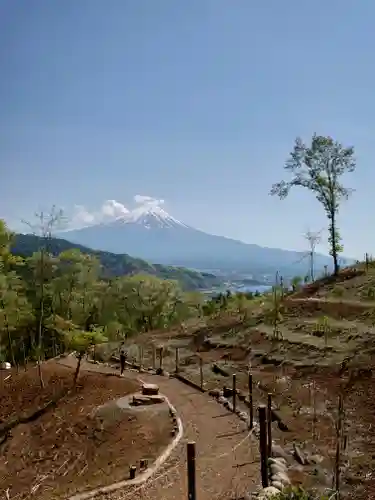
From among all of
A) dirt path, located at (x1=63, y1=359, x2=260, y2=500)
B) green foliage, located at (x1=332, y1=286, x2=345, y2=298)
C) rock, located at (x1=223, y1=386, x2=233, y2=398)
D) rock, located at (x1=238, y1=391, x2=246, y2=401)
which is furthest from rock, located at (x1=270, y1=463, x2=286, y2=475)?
green foliage, located at (x1=332, y1=286, x2=345, y2=298)

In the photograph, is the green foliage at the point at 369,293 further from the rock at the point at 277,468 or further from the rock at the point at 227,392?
the rock at the point at 277,468

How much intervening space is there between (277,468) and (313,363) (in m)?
10.3

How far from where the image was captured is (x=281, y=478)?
461 inches

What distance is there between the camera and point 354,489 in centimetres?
1171

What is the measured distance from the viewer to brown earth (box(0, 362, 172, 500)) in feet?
50.1

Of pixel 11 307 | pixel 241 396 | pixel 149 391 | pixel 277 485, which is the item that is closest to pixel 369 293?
pixel 241 396

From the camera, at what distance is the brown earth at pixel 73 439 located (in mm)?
15266

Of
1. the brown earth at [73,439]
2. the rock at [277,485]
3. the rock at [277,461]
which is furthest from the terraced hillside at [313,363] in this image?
the brown earth at [73,439]

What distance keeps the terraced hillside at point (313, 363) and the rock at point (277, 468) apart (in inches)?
12.6

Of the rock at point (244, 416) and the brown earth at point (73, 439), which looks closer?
the brown earth at point (73, 439)

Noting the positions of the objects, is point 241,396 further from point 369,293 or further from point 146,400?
point 369,293

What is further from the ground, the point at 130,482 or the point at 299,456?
the point at 299,456

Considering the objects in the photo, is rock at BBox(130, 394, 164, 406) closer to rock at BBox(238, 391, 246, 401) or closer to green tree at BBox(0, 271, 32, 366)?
rock at BBox(238, 391, 246, 401)

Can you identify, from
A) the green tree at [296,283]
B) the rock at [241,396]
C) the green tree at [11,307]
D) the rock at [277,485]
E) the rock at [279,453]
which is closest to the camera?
the rock at [277,485]
